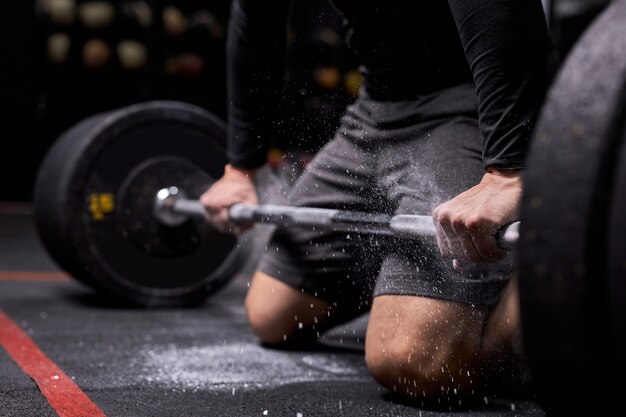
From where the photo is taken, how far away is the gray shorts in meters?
1.08

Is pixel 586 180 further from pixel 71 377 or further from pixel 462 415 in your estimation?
pixel 71 377

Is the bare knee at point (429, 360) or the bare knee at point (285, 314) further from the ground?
the bare knee at point (429, 360)

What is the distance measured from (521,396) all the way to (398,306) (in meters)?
0.21

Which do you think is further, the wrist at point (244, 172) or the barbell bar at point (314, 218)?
the wrist at point (244, 172)

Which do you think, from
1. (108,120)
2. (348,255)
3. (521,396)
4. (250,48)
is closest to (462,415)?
(521,396)

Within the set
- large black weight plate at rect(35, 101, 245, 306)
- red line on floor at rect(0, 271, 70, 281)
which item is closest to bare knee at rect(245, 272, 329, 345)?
large black weight plate at rect(35, 101, 245, 306)

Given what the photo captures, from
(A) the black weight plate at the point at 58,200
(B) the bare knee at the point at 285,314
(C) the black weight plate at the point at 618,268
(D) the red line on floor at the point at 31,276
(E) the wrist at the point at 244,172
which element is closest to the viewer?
(C) the black weight plate at the point at 618,268

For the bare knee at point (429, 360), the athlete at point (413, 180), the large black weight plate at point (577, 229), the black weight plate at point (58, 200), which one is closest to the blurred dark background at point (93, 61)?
the black weight plate at point (58, 200)

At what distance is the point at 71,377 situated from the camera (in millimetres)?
1105

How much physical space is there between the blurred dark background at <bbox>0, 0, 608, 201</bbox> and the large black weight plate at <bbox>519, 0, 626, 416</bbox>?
332 centimetres

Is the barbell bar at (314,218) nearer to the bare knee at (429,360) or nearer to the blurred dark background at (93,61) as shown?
the bare knee at (429,360)

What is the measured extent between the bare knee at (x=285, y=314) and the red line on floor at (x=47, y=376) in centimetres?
35

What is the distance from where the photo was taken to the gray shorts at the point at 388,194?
1.08 m

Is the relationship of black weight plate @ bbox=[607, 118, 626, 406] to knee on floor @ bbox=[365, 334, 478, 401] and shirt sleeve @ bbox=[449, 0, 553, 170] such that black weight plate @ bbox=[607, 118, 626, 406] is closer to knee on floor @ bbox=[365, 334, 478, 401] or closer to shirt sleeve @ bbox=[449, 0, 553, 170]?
shirt sleeve @ bbox=[449, 0, 553, 170]
